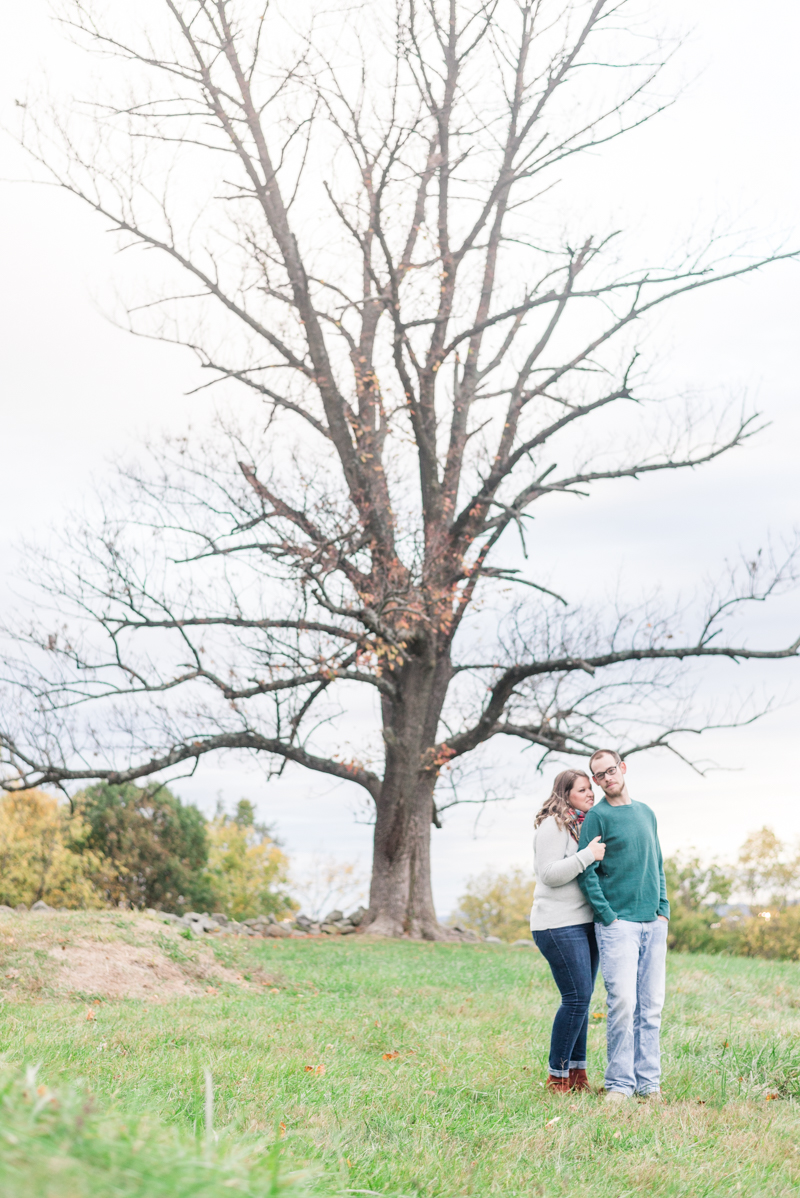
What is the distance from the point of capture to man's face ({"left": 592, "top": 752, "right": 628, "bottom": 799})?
18.0 ft

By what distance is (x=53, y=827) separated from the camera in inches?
847

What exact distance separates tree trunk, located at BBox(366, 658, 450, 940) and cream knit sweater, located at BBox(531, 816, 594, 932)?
11.1 m

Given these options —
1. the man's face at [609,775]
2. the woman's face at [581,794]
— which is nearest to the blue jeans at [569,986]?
the woman's face at [581,794]

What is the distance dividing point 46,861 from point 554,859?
18550 mm

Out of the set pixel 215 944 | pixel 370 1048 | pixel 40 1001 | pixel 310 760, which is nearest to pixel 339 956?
pixel 215 944

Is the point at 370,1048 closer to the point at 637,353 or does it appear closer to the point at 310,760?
the point at 310,760

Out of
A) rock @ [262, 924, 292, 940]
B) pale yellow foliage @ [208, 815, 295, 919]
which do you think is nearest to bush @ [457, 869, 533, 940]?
pale yellow foliage @ [208, 815, 295, 919]

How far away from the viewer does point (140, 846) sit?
872 inches

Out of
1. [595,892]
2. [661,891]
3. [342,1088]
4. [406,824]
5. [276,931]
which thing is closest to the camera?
[342,1088]

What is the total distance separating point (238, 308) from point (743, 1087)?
14399 mm

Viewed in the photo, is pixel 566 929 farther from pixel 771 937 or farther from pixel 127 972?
pixel 771 937

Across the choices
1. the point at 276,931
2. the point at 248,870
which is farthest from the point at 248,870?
the point at 276,931

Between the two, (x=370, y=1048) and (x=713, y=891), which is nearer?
(x=370, y=1048)

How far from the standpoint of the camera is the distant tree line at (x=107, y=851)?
827 inches
